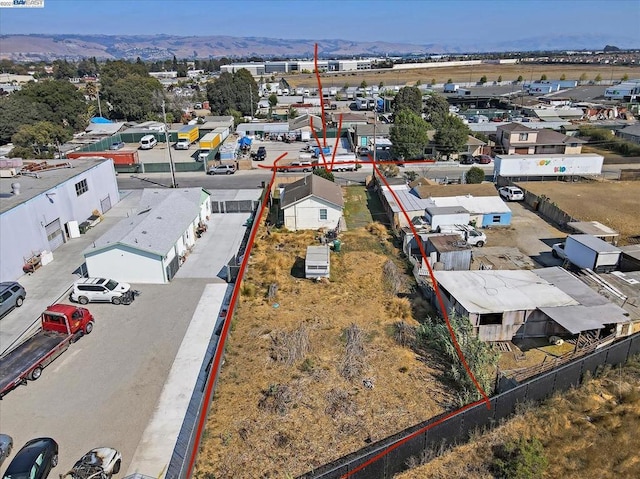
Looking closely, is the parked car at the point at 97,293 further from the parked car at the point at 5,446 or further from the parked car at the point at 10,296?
the parked car at the point at 5,446

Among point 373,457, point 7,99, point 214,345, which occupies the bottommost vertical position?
point 214,345

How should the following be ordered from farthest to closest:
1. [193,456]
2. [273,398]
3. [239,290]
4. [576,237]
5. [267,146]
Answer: [267,146], [576,237], [239,290], [273,398], [193,456]

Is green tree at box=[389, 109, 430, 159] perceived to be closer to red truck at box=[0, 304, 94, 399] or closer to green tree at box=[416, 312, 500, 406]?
green tree at box=[416, 312, 500, 406]

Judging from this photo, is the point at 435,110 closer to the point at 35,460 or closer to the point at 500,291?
the point at 500,291

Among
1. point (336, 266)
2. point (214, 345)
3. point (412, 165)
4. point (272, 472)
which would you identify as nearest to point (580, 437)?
point (272, 472)

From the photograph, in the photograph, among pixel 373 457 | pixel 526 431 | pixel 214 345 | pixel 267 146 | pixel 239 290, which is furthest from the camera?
pixel 267 146

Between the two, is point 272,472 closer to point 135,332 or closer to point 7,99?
point 135,332

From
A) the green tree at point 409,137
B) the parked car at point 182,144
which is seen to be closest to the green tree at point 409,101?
the green tree at point 409,137

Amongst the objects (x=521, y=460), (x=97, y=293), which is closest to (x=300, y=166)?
(x=97, y=293)
